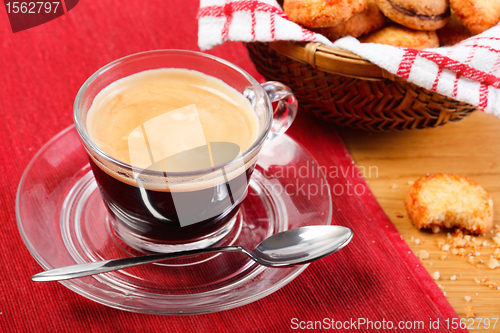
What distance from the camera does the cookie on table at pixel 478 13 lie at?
121 centimetres

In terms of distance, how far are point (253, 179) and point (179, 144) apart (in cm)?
29

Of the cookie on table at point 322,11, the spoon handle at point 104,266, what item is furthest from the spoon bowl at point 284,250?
the cookie on table at point 322,11

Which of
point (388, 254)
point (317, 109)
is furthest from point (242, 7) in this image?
point (388, 254)

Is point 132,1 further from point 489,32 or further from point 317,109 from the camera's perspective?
point 489,32

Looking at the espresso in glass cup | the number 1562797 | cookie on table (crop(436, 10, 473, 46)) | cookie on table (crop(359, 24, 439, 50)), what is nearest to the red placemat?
Answer: the number 1562797

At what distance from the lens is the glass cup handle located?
1.08 m

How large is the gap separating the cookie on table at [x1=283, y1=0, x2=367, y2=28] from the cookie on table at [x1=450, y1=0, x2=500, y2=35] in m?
0.25

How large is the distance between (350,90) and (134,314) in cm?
73

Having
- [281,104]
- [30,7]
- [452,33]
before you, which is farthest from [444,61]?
[30,7]

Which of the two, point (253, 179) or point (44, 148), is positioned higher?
point (44, 148)

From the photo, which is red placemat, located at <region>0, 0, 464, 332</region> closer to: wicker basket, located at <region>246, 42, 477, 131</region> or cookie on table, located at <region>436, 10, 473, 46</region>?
wicker basket, located at <region>246, 42, 477, 131</region>

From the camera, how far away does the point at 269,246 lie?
98cm

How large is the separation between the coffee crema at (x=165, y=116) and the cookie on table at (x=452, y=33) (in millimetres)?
632

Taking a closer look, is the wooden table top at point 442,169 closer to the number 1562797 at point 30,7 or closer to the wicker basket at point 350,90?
the wicker basket at point 350,90
